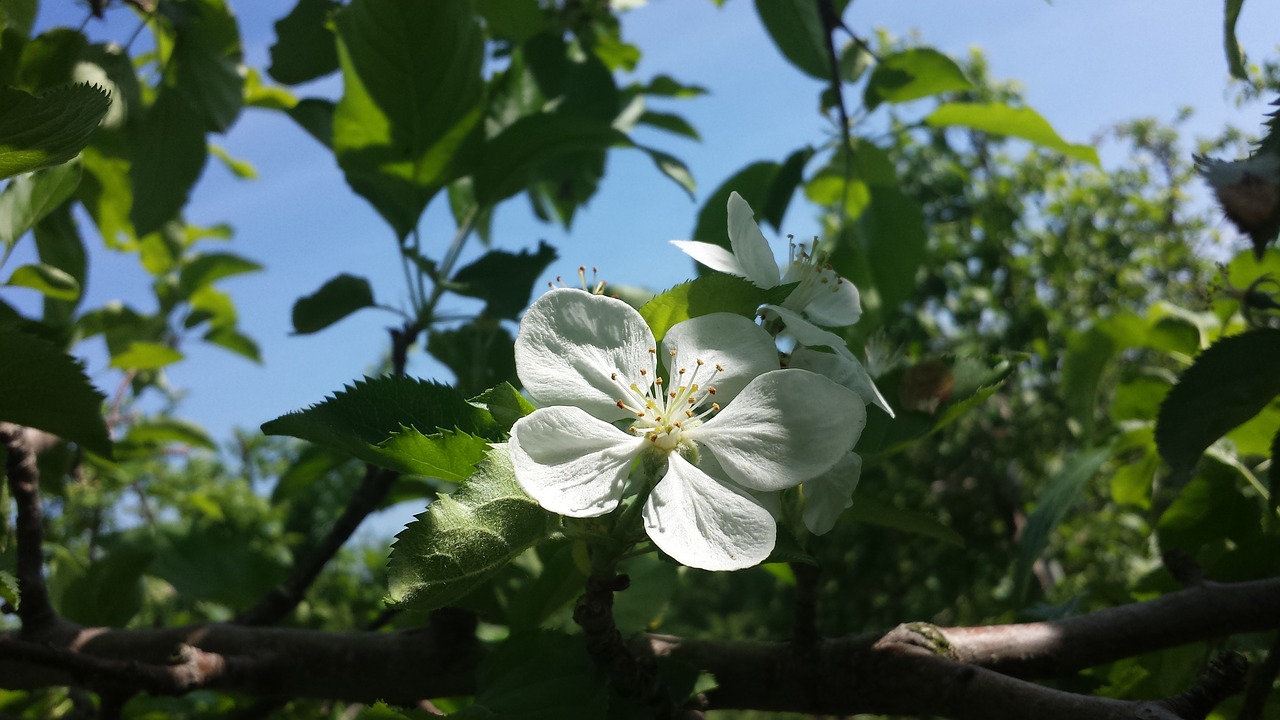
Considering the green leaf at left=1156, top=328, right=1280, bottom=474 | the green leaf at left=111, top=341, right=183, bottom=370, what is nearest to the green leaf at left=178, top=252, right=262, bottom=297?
the green leaf at left=111, top=341, right=183, bottom=370

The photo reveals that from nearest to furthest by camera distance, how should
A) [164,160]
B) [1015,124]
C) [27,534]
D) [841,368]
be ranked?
[841,368] < [27,534] < [164,160] < [1015,124]

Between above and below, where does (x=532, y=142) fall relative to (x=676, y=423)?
above

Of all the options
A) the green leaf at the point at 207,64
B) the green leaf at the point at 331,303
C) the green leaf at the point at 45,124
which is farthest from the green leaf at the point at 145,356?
the green leaf at the point at 45,124

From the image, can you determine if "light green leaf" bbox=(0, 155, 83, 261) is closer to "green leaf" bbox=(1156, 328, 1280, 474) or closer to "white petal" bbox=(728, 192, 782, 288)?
"white petal" bbox=(728, 192, 782, 288)

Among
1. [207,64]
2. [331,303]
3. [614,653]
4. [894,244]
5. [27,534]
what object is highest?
[207,64]

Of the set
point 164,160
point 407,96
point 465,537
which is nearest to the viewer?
point 465,537

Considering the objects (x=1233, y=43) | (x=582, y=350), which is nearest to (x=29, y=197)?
(x=582, y=350)

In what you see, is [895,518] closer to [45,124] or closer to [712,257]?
[712,257]

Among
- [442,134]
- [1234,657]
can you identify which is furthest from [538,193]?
[1234,657]
